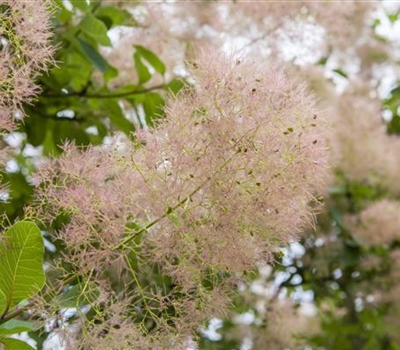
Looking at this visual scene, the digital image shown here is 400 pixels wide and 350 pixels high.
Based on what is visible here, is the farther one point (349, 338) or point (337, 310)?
point (337, 310)

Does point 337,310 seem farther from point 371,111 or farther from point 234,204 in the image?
point 234,204

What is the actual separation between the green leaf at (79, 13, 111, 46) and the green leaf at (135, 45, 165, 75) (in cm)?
25

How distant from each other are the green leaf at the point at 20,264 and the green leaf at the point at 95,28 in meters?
0.84

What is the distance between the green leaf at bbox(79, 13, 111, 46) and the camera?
6.45 ft

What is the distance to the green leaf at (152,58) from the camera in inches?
87.7

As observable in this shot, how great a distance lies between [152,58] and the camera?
2230 millimetres

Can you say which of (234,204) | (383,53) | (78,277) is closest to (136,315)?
(78,277)

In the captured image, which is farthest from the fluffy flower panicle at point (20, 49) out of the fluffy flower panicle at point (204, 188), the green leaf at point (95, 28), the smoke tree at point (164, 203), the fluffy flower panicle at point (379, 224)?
the fluffy flower panicle at point (379, 224)

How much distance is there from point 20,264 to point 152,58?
108 cm

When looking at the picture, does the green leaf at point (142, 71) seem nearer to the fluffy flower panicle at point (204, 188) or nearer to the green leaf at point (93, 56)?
the green leaf at point (93, 56)

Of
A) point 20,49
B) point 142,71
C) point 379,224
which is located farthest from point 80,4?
point 379,224

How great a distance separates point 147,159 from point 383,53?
2.23m

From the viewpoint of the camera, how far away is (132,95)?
89.4 inches

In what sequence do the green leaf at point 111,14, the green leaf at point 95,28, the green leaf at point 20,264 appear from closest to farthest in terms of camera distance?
the green leaf at point 20,264 < the green leaf at point 95,28 < the green leaf at point 111,14
